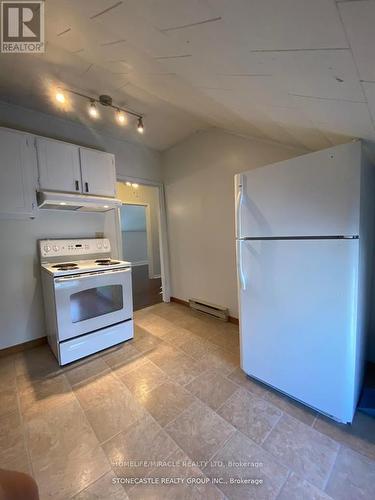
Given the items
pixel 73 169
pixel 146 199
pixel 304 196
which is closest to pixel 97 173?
pixel 73 169

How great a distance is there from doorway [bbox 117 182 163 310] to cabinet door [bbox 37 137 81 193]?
3.09 feet

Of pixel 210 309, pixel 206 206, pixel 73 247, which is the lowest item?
pixel 210 309

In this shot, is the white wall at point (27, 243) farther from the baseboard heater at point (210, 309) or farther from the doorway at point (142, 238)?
the baseboard heater at point (210, 309)

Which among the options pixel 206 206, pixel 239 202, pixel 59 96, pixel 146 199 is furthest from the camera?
pixel 146 199

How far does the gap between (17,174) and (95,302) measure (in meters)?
1.47

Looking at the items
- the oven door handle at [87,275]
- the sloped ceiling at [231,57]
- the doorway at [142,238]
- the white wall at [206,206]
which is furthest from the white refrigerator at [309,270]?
the doorway at [142,238]

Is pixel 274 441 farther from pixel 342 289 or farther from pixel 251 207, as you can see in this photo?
pixel 251 207

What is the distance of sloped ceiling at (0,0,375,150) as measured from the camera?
1.77 feet

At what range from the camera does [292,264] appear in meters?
1.42

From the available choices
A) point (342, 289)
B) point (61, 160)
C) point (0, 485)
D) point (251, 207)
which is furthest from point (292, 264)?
point (61, 160)

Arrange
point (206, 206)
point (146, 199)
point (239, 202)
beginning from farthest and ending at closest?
1. point (146, 199)
2. point (206, 206)
3. point (239, 202)

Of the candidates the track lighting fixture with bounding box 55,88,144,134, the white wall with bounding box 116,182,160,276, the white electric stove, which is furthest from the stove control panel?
the white wall with bounding box 116,182,160,276

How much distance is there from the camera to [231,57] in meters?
0.83

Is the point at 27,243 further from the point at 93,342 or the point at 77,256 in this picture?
the point at 93,342
